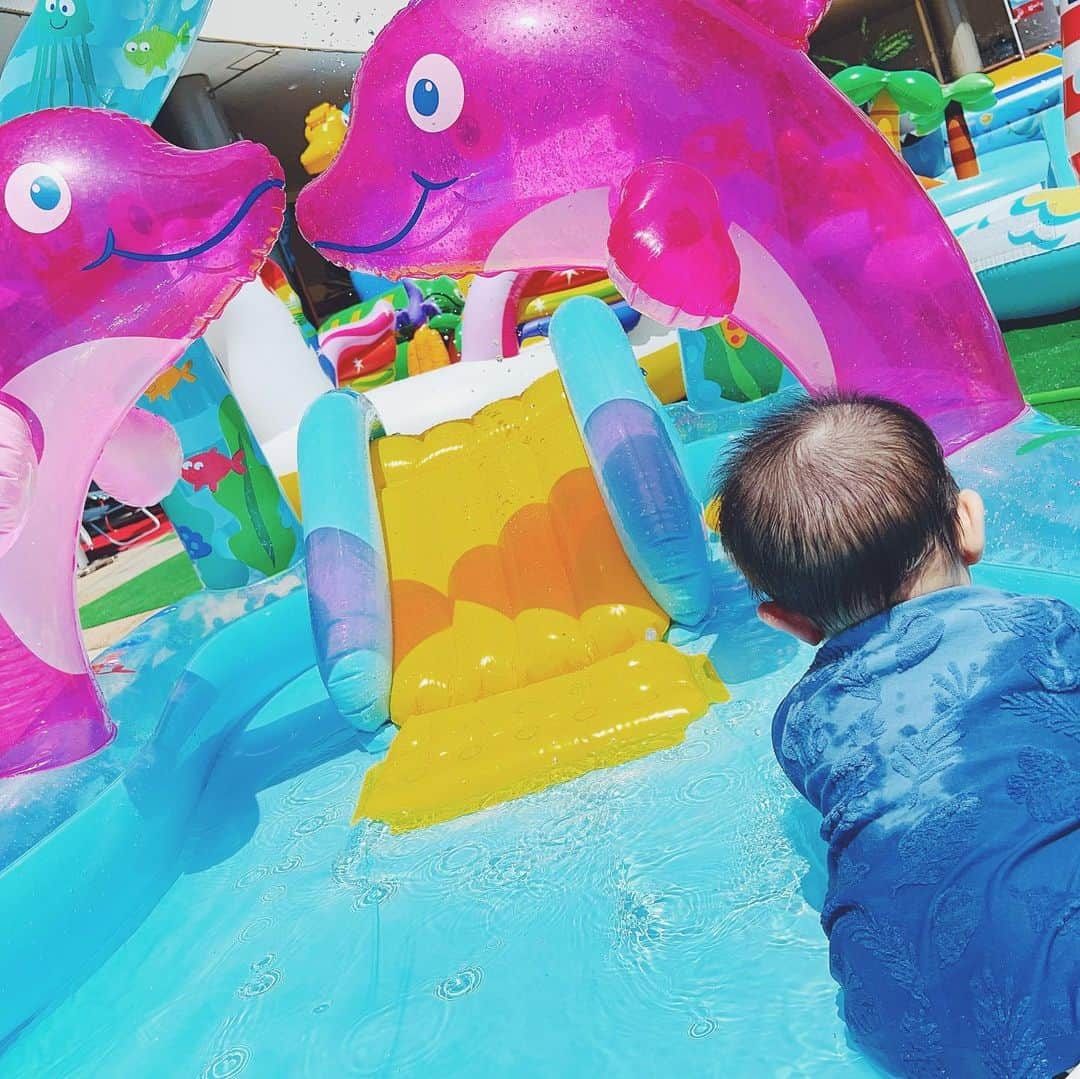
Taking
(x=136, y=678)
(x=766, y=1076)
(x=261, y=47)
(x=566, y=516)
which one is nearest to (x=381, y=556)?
(x=566, y=516)

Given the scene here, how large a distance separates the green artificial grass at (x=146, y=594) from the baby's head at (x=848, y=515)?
5162 mm

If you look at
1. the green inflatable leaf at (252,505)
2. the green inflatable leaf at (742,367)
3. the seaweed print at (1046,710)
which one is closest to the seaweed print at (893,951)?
the seaweed print at (1046,710)

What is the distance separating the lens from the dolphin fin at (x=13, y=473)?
6.98ft

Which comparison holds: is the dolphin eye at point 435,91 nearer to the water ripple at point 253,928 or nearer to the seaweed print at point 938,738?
the seaweed print at point 938,738

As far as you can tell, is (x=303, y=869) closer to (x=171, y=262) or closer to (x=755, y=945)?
(x=755, y=945)

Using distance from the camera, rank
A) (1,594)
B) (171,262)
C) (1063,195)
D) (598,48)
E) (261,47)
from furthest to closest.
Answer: (261,47)
(1063,195)
(1,594)
(171,262)
(598,48)

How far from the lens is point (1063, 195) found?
4.51 meters

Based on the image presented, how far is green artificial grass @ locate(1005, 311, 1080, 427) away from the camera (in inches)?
135

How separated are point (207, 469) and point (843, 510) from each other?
3040 mm

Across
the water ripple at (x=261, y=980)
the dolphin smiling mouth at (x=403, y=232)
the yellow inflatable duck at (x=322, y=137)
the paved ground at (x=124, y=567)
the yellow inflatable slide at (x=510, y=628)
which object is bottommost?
the paved ground at (x=124, y=567)

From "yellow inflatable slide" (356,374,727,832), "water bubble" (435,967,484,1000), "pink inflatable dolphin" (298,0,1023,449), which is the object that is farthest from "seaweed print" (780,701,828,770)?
"yellow inflatable slide" (356,374,727,832)

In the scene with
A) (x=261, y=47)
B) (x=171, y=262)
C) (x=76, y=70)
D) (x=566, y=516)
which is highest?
(x=261, y=47)

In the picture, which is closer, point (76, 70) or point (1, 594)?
point (1, 594)

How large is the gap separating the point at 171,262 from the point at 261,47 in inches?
351
